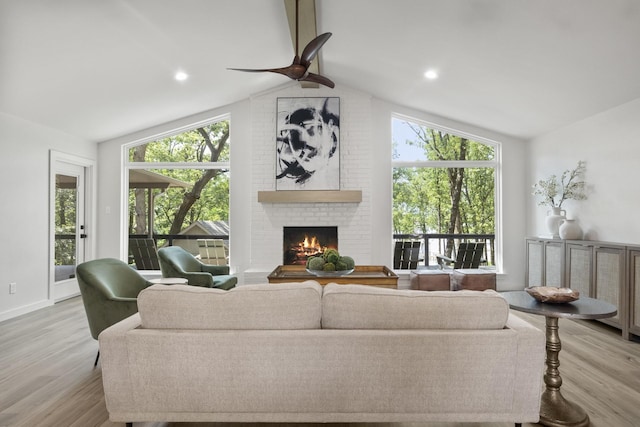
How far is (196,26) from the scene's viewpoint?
377 centimetres

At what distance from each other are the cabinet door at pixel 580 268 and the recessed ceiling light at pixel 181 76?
4819mm

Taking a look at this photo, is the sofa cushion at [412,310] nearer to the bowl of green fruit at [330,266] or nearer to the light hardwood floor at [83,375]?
the light hardwood floor at [83,375]

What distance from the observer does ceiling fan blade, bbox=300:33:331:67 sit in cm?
305

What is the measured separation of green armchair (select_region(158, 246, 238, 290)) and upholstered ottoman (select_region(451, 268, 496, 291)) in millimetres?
2843

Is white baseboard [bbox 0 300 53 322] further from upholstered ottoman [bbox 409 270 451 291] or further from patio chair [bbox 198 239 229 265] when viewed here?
upholstered ottoman [bbox 409 270 451 291]

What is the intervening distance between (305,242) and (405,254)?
1.54 meters

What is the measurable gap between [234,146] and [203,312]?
4558 mm

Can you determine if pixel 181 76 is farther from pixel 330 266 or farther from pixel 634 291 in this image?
pixel 634 291

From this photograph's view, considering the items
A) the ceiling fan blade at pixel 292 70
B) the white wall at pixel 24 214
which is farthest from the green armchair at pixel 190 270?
the ceiling fan blade at pixel 292 70

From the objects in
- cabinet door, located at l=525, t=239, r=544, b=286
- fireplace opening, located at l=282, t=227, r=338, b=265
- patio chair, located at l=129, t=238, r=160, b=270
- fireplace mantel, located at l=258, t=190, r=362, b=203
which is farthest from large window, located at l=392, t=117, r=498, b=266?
patio chair, located at l=129, t=238, r=160, b=270

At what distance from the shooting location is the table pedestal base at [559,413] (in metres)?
2.02

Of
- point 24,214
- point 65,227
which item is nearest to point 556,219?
point 24,214

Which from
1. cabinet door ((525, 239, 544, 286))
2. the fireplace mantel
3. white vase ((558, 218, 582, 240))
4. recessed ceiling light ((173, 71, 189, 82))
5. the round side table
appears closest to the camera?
the round side table

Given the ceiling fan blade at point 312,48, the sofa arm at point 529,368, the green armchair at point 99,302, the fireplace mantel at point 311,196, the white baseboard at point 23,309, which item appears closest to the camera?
the sofa arm at point 529,368
